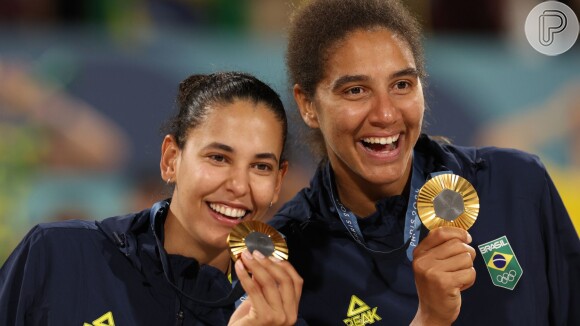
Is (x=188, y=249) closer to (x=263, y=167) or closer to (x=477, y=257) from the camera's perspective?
(x=263, y=167)

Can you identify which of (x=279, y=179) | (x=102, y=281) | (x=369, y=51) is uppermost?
(x=369, y=51)

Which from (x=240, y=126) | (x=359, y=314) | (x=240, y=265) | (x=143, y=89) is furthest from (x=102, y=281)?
(x=143, y=89)

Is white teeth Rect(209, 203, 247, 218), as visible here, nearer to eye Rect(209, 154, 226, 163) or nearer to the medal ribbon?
eye Rect(209, 154, 226, 163)

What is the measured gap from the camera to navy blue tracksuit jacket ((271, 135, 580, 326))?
135 inches

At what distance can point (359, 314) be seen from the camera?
11.4ft

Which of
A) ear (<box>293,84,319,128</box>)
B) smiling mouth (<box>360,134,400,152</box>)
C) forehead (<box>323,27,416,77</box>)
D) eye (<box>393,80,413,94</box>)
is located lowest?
smiling mouth (<box>360,134,400,152</box>)

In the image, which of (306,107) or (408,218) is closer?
(408,218)

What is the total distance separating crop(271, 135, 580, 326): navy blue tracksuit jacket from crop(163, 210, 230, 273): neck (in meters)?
0.32

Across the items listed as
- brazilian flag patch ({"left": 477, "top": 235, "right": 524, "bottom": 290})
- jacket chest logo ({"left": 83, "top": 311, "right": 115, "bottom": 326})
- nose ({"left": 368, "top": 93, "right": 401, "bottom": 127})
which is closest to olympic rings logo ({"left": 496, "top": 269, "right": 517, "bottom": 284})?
brazilian flag patch ({"left": 477, "top": 235, "right": 524, "bottom": 290})

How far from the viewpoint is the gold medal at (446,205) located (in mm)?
2922

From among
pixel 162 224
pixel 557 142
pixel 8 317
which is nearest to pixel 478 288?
pixel 162 224

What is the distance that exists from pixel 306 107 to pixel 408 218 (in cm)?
58

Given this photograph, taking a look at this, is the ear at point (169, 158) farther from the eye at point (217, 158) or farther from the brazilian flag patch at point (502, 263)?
the brazilian flag patch at point (502, 263)

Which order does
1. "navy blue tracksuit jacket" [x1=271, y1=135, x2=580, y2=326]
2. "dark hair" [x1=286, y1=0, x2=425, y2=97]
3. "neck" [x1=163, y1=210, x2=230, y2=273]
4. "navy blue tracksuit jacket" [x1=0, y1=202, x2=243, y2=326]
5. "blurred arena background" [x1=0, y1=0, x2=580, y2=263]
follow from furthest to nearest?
"blurred arena background" [x1=0, y1=0, x2=580, y2=263]
"dark hair" [x1=286, y1=0, x2=425, y2=97]
"navy blue tracksuit jacket" [x1=271, y1=135, x2=580, y2=326]
"neck" [x1=163, y1=210, x2=230, y2=273]
"navy blue tracksuit jacket" [x1=0, y1=202, x2=243, y2=326]
